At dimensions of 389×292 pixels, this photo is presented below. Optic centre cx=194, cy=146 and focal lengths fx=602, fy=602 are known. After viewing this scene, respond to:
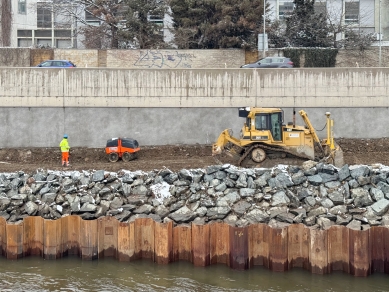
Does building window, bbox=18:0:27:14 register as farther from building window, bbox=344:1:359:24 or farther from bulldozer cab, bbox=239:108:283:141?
bulldozer cab, bbox=239:108:283:141

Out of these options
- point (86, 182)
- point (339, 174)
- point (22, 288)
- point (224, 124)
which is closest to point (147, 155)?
point (224, 124)

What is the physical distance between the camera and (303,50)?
34969 millimetres

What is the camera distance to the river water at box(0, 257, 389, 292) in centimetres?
1352

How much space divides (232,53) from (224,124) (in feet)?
33.0

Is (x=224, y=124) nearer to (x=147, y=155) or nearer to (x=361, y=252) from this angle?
(x=147, y=155)

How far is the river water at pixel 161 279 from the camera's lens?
44.3 feet

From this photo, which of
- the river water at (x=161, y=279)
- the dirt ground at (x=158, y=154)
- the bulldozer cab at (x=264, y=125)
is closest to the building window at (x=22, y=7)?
the dirt ground at (x=158, y=154)

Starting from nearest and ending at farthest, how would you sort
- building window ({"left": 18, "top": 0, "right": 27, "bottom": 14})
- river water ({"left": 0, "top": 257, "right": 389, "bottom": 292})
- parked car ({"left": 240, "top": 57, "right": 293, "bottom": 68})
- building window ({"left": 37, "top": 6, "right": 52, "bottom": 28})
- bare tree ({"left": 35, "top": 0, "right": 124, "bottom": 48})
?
1. river water ({"left": 0, "top": 257, "right": 389, "bottom": 292})
2. parked car ({"left": 240, "top": 57, "right": 293, "bottom": 68})
3. bare tree ({"left": 35, "top": 0, "right": 124, "bottom": 48})
4. building window ({"left": 18, "top": 0, "right": 27, "bottom": 14})
5. building window ({"left": 37, "top": 6, "right": 52, "bottom": 28})

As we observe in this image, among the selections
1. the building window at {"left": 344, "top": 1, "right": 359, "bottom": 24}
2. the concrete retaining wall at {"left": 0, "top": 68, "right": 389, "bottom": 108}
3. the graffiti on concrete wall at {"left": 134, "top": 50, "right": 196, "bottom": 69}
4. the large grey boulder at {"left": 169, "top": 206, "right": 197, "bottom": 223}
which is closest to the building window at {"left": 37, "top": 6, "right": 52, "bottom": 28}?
the graffiti on concrete wall at {"left": 134, "top": 50, "right": 196, "bottom": 69}

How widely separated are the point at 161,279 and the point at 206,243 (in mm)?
1375

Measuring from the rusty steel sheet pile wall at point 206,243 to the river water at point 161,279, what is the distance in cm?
18

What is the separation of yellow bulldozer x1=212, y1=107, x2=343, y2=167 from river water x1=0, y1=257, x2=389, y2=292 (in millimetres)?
7174

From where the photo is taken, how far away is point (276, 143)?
2088 centimetres

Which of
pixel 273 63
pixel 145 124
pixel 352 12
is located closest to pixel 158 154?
pixel 145 124
